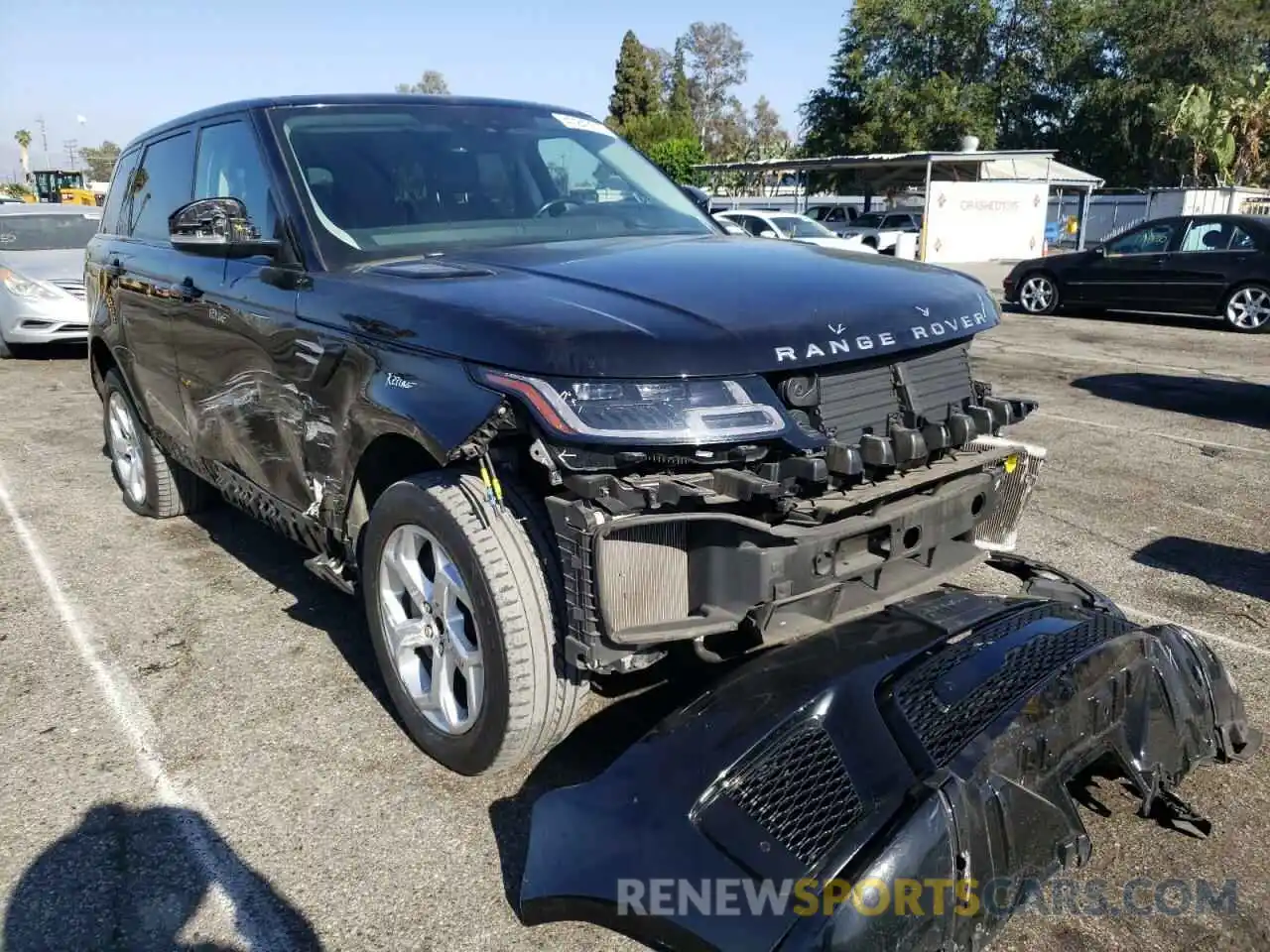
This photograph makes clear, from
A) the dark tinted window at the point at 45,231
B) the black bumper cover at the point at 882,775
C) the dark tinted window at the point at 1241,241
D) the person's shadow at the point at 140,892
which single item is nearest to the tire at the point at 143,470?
the person's shadow at the point at 140,892

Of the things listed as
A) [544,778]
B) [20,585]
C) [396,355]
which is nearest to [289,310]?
[396,355]

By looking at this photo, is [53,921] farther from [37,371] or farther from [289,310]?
[37,371]

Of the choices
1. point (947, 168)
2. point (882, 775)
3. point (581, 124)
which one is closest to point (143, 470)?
point (581, 124)

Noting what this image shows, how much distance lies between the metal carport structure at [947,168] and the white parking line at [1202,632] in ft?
78.4

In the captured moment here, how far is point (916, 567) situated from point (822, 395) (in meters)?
0.69

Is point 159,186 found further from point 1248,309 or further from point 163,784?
point 1248,309

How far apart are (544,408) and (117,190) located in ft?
14.2

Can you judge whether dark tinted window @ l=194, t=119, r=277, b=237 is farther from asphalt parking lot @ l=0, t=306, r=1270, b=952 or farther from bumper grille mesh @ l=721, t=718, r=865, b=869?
bumper grille mesh @ l=721, t=718, r=865, b=869

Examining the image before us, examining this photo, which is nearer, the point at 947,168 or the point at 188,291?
the point at 188,291

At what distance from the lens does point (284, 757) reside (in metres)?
3.17

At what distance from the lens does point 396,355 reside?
279 cm

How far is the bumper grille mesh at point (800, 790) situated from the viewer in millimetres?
2119

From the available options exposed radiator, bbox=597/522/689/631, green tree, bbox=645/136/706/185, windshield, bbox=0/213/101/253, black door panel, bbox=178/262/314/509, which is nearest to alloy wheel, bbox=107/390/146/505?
black door panel, bbox=178/262/314/509

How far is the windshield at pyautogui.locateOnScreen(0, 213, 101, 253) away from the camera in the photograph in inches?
484
